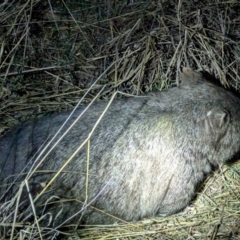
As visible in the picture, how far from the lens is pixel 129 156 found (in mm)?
3879

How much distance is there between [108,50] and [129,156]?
1.67 metres

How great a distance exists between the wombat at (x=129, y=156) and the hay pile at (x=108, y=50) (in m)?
0.71

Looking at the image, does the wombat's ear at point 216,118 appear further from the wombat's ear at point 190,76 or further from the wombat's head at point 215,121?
the wombat's ear at point 190,76

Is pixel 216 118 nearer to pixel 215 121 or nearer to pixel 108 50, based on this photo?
pixel 215 121

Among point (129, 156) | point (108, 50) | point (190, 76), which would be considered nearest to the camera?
point (129, 156)

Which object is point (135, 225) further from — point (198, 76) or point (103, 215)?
point (198, 76)

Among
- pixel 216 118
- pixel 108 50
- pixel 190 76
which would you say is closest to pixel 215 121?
pixel 216 118

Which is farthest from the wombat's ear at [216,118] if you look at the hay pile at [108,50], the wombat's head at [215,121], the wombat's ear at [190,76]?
the hay pile at [108,50]

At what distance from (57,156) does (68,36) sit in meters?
1.99

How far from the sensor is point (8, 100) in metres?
4.96

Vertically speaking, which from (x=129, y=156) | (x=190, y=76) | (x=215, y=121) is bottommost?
(x=129, y=156)

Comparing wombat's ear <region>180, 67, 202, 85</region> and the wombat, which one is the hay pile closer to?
wombat's ear <region>180, 67, 202, 85</region>

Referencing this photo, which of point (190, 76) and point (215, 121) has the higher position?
point (190, 76)

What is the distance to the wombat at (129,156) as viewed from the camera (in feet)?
12.4
